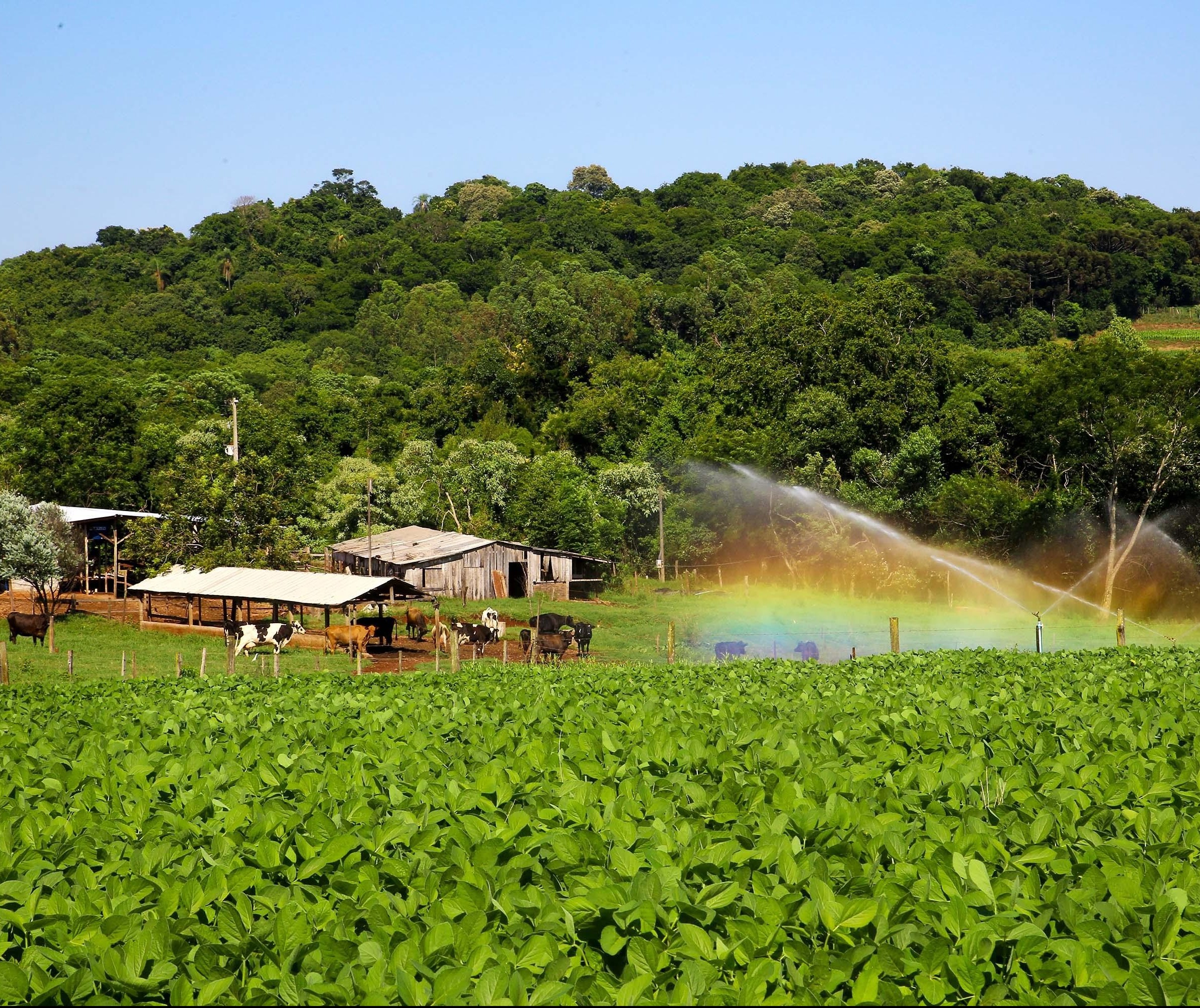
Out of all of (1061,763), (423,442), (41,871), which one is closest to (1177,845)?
(1061,763)

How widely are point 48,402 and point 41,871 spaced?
223ft

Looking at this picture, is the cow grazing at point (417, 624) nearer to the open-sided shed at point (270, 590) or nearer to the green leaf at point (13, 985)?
the open-sided shed at point (270, 590)

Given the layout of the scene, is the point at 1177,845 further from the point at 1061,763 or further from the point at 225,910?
the point at 225,910

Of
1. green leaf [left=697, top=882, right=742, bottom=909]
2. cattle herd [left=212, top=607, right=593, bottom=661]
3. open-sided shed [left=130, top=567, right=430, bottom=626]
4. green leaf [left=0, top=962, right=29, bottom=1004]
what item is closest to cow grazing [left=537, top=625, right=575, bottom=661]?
cattle herd [left=212, top=607, right=593, bottom=661]

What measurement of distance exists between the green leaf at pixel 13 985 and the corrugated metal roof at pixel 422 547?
45.0 m

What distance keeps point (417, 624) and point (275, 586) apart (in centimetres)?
491

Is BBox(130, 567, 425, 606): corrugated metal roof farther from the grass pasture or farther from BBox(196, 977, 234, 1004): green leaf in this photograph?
BBox(196, 977, 234, 1004): green leaf

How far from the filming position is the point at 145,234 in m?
172

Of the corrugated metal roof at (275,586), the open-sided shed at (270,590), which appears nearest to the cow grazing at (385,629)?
the open-sided shed at (270,590)

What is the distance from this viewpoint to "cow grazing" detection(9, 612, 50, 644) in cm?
3528

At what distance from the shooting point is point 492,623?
36094mm

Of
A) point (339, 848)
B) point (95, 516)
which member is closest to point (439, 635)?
point (95, 516)

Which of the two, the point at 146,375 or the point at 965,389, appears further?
the point at 146,375

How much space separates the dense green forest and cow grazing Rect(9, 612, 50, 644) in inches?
363
